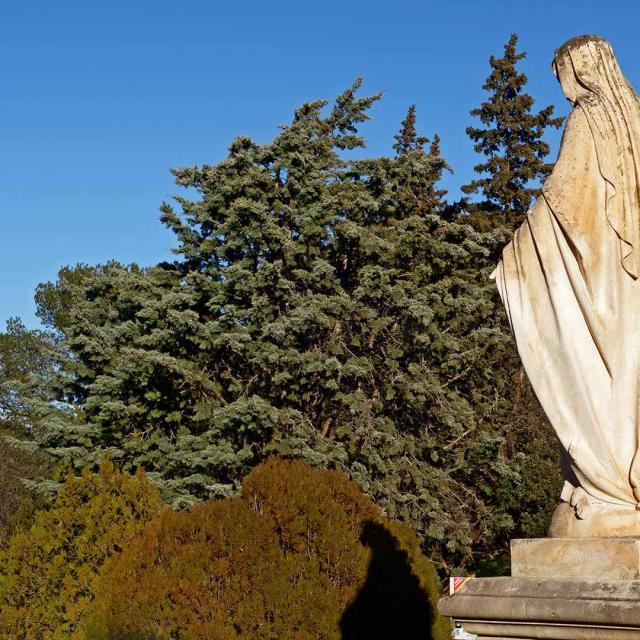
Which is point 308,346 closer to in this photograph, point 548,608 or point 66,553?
point 66,553

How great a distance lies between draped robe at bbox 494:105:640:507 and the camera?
4625 mm

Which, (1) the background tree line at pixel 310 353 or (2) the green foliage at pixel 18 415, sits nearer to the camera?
(1) the background tree line at pixel 310 353

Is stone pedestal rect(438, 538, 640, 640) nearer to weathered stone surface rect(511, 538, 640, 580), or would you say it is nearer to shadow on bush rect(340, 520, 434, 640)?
weathered stone surface rect(511, 538, 640, 580)

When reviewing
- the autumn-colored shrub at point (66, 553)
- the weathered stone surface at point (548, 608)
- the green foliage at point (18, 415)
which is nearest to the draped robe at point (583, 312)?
the weathered stone surface at point (548, 608)

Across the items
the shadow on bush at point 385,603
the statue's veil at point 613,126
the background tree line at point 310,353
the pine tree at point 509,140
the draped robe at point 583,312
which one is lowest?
the shadow on bush at point 385,603

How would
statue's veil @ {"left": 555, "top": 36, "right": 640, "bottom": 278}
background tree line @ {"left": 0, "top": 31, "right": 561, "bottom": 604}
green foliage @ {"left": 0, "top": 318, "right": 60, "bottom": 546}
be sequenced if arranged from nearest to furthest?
statue's veil @ {"left": 555, "top": 36, "right": 640, "bottom": 278}, background tree line @ {"left": 0, "top": 31, "right": 561, "bottom": 604}, green foliage @ {"left": 0, "top": 318, "right": 60, "bottom": 546}

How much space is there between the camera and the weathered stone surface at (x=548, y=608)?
402 centimetres

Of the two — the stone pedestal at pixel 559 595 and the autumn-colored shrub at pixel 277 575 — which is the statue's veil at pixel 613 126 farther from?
the autumn-colored shrub at pixel 277 575

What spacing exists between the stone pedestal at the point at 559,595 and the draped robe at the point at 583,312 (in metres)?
0.30

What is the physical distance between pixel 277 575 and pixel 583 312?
21.2 feet

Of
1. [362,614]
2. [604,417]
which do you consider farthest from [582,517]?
[362,614]

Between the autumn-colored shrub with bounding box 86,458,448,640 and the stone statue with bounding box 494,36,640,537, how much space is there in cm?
578

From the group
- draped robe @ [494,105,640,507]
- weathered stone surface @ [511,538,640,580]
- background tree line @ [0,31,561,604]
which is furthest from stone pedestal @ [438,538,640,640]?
background tree line @ [0,31,561,604]

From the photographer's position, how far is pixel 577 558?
174 inches
